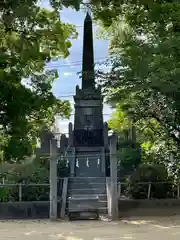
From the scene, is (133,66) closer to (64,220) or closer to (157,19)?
(157,19)

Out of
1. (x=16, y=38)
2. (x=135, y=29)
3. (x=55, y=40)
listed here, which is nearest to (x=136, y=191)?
(x=135, y=29)

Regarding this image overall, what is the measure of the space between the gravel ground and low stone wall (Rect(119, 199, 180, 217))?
3.77 feet

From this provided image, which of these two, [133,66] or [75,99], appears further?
[75,99]

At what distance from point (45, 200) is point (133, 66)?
678 cm

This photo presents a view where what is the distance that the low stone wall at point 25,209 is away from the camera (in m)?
13.1

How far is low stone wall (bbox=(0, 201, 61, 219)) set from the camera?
43.1 feet

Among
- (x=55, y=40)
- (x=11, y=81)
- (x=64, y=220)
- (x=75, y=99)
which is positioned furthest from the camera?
(x=75, y=99)

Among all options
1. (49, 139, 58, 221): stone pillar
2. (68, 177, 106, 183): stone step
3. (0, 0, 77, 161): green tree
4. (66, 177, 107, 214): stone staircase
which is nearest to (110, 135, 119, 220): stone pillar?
(66, 177, 107, 214): stone staircase

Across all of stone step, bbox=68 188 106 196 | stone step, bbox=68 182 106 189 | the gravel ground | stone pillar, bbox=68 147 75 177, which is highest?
stone pillar, bbox=68 147 75 177

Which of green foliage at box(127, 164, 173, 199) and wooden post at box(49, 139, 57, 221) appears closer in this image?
wooden post at box(49, 139, 57, 221)

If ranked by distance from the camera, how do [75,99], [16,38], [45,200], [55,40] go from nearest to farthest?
[16,38], [55,40], [45,200], [75,99]

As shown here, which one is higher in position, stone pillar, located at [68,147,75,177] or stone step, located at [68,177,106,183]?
stone pillar, located at [68,147,75,177]

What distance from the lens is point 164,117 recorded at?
492 inches

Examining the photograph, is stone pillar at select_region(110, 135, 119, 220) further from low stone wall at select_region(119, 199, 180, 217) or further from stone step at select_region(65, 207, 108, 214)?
low stone wall at select_region(119, 199, 180, 217)
